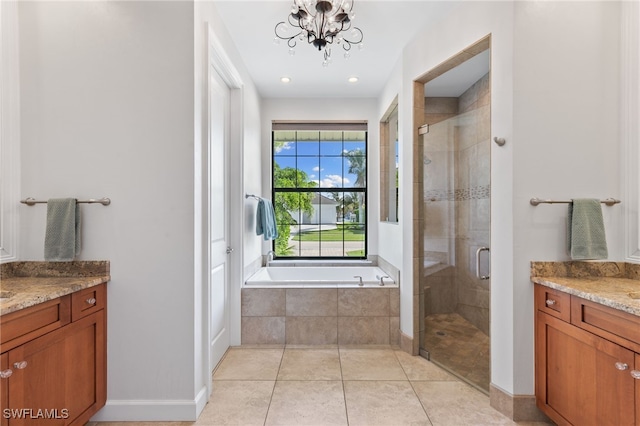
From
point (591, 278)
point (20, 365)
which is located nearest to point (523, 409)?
point (591, 278)

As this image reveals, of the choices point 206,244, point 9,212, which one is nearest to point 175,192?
point 206,244

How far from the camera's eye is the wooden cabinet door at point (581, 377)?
53.8 inches

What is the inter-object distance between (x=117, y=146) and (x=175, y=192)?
423 mm

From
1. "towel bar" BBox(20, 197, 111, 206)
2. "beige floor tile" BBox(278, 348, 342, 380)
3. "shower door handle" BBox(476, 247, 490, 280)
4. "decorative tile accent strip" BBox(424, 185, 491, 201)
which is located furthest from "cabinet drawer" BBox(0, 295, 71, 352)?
"decorative tile accent strip" BBox(424, 185, 491, 201)

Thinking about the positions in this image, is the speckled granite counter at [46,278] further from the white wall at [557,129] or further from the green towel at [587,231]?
the green towel at [587,231]

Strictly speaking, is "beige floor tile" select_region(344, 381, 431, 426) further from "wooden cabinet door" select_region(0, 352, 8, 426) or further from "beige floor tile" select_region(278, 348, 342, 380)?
"wooden cabinet door" select_region(0, 352, 8, 426)

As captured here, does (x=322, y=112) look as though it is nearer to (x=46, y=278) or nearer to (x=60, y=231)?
(x=60, y=231)

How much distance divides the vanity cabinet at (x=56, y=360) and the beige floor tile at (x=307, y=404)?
98 centimetres

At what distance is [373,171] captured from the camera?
13.6 feet

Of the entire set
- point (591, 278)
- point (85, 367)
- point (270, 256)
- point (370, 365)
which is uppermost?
point (591, 278)

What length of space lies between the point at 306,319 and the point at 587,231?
2.15m

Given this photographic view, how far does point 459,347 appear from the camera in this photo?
8.13ft

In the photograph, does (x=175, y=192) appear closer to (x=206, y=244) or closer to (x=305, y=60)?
(x=206, y=244)

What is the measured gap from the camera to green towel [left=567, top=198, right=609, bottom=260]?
1.83 m
